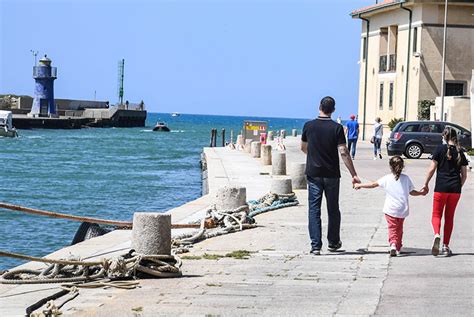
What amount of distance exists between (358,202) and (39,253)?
6.58 m

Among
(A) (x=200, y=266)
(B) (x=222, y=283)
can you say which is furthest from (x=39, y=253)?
(B) (x=222, y=283)

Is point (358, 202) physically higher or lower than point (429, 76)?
lower

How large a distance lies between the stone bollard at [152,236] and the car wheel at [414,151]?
3113cm

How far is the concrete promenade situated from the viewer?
9.44m

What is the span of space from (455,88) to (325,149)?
48853mm

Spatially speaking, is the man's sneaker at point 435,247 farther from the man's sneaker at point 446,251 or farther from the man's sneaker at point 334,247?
the man's sneaker at point 334,247

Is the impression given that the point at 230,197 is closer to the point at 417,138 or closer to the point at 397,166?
the point at 397,166

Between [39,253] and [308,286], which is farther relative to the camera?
[39,253]

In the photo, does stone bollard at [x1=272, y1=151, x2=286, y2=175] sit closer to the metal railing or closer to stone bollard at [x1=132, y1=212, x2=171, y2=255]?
stone bollard at [x1=132, y1=212, x2=171, y2=255]

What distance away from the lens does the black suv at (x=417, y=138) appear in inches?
1657

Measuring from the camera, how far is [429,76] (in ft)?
198

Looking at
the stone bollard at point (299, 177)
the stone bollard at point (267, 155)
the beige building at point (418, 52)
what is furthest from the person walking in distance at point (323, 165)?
the beige building at point (418, 52)

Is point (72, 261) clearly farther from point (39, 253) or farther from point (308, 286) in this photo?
point (39, 253)

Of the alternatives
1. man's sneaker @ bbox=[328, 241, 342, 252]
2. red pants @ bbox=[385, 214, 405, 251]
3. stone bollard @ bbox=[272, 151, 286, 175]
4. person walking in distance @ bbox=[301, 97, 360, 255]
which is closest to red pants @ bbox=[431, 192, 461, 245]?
red pants @ bbox=[385, 214, 405, 251]
